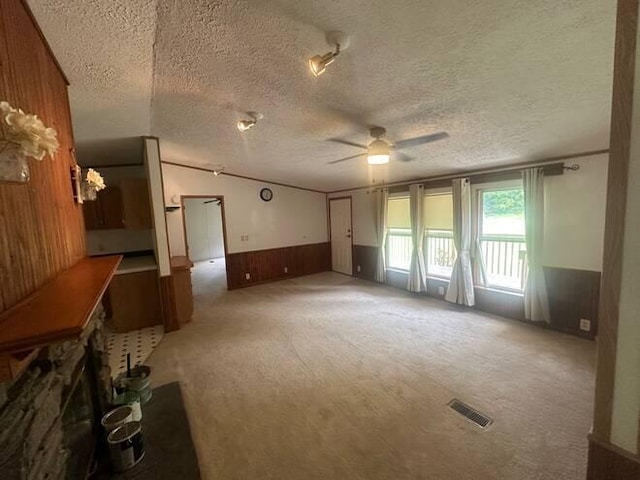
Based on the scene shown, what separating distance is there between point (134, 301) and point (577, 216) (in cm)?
577

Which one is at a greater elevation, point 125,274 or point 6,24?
point 6,24

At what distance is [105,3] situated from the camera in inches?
51.9

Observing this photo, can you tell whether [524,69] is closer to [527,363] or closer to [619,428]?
[619,428]

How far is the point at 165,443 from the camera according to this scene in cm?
197

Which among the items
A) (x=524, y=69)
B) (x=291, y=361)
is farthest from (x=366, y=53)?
(x=291, y=361)

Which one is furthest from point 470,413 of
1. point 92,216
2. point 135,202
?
point 92,216

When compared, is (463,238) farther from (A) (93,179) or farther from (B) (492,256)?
(A) (93,179)

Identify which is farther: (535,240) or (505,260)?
(505,260)

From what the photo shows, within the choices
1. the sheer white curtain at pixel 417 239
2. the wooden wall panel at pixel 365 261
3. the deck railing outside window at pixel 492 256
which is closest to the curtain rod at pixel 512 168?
the sheer white curtain at pixel 417 239

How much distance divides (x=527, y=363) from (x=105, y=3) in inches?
163

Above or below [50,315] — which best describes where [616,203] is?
above

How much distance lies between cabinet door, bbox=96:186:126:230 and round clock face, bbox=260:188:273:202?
8.56 feet

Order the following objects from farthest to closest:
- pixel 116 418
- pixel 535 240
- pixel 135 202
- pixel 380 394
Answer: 1. pixel 135 202
2. pixel 535 240
3. pixel 380 394
4. pixel 116 418

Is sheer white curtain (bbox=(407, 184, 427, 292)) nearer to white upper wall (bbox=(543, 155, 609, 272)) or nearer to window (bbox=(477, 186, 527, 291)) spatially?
window (bbox=(477, 186, 527, 291))
